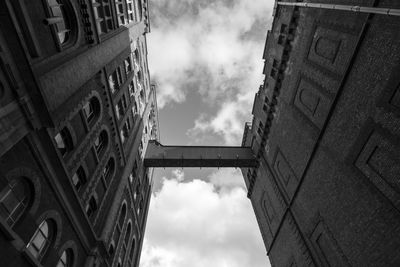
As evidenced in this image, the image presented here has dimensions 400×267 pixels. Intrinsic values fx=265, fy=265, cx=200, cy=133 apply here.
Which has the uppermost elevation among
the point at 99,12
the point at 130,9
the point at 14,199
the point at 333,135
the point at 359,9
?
the point at 130,9

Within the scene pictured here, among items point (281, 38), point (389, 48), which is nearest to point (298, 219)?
point (389, 48)

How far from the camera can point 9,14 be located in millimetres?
8773

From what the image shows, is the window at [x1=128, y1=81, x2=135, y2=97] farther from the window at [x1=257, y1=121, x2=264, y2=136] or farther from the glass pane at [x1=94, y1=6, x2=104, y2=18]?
the window at [x1=257, y1=121, x2=264, y2=136]

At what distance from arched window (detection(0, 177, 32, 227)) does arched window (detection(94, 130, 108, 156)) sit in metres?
6.73

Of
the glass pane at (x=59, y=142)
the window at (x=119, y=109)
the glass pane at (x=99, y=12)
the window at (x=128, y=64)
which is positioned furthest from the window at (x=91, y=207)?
the glass pane at (x=99, y=12)

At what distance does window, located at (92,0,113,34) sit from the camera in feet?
57.2

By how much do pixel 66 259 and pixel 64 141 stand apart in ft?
19.0

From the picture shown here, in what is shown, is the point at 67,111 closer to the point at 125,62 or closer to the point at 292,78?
the point at 125,62

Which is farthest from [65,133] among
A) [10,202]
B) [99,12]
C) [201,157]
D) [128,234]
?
[201,157]

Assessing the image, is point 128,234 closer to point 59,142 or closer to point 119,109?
point 119,109

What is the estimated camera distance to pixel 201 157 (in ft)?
90.0

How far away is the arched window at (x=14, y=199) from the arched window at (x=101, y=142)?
673cm

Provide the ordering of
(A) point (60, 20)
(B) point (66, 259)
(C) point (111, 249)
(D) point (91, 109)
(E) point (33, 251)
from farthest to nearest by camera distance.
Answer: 1. (C) point (111, 249)
2. (D) point (91, 109)
3. (B) point (66, 259)
4. (A) point (60, 20)
5. (E) point (33, 251)

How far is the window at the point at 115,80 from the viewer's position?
63.1ft
